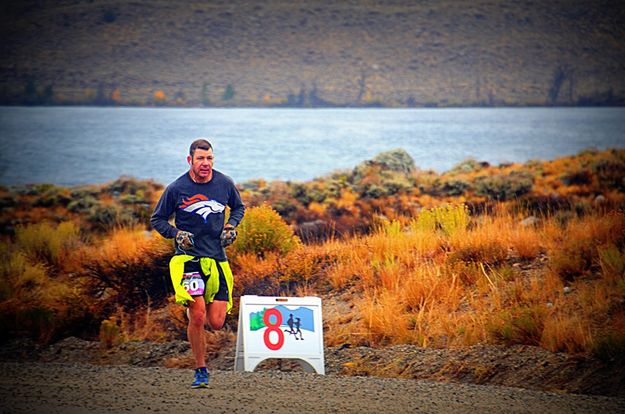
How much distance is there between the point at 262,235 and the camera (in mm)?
13828

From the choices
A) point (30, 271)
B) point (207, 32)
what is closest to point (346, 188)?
point (30, 271)

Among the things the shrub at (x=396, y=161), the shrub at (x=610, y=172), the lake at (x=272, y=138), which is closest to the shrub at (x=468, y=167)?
the shrub at (x=396, y=161)

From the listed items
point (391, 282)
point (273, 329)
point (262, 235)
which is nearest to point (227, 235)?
point (273, 329)

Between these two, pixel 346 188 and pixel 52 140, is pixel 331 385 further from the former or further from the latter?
pixel 52 140

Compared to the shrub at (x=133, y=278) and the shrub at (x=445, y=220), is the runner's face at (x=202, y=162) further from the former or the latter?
the shrub at (x=445, y=220)

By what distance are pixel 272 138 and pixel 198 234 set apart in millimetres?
76037

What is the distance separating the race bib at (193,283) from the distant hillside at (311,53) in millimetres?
99832

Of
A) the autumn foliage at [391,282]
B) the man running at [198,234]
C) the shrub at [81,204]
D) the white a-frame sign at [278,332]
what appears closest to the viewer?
the man running at [198,234]

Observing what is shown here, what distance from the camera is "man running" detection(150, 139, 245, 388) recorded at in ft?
26.3

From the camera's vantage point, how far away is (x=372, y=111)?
400 ft

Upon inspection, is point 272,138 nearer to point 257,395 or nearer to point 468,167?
point 468,167

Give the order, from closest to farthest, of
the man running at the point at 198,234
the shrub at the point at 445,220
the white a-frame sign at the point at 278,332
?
the man running at the point at 198,234
the white a-frame sign at the point at 278,332
the shrub at the point at 445,220

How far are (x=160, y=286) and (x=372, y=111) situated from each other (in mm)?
110364

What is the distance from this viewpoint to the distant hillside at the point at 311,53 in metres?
111
